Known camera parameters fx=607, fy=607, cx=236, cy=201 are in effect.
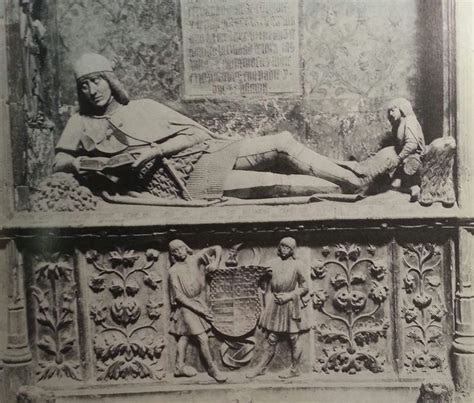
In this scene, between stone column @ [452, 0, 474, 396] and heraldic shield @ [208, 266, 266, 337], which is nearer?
stone column @ [452, 0, 474, 396]

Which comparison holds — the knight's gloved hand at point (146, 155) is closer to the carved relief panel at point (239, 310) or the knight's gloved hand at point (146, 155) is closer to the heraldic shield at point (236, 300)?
the carved relief panel at point (239, 310)

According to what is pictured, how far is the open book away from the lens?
10.00 ft

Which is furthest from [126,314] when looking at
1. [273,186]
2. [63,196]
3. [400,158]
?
[400,158]

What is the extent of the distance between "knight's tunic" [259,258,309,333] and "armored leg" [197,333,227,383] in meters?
0.31

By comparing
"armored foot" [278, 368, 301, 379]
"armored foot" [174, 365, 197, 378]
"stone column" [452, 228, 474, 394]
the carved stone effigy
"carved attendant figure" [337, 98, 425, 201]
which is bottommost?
"armored foot" [278, 368, 301, 379]

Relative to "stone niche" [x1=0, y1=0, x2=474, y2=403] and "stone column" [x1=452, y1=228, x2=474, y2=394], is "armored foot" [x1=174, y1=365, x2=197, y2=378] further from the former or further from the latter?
"stone column" [x1=452, y1=228, x2=474, y2=394]

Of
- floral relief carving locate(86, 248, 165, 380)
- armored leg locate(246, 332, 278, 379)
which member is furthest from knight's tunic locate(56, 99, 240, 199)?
armored leg locate(246, 332, 278, 379)

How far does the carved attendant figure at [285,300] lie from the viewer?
303cm

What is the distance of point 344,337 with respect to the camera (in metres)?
3.11

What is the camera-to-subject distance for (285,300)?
3.03 m

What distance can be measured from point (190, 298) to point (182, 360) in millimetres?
325

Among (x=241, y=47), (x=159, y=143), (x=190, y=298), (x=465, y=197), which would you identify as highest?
(x=241, y=47)

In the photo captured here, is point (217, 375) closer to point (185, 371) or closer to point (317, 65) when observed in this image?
point (185, 371)

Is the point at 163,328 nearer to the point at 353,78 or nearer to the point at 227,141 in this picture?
the point at 227,141
